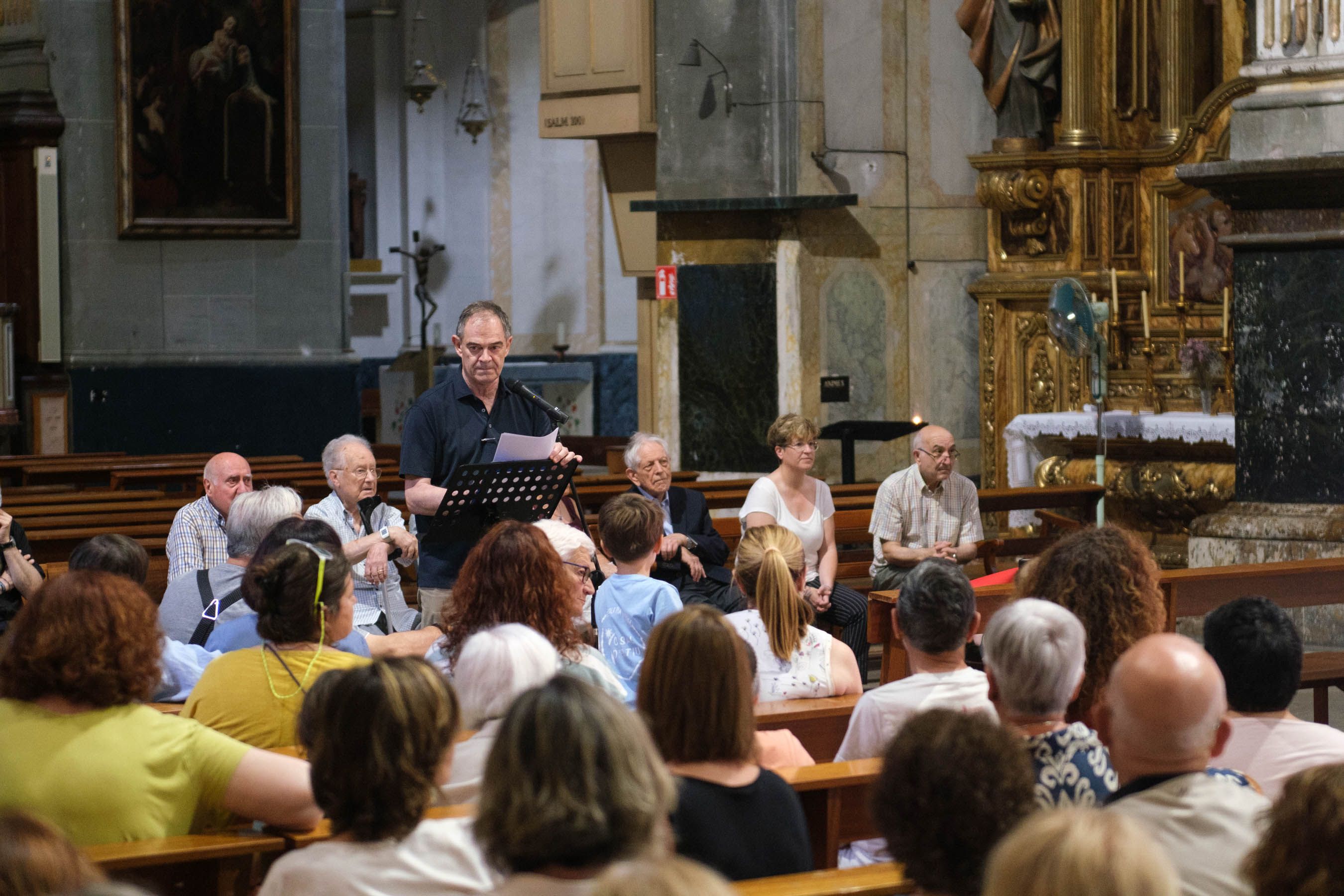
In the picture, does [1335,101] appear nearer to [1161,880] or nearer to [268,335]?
[1161,880]

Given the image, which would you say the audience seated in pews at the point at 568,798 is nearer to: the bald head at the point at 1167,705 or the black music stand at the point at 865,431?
the bald head at the point at 1167,705

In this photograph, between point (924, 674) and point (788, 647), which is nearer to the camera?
point (924, 674)

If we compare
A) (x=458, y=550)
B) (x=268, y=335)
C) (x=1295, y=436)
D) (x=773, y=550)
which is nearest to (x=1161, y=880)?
(x=773, y=550)

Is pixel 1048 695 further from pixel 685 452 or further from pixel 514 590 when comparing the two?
pixel 685 452

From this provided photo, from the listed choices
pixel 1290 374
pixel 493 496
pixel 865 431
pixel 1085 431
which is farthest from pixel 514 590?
pixel 1085 431

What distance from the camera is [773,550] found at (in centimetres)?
427

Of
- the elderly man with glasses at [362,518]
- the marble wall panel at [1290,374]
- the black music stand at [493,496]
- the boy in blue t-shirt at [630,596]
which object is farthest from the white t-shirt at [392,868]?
the marble wall panel at [1290,374]

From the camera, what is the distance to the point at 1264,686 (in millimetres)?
3207

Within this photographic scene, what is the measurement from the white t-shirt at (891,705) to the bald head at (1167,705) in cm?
79

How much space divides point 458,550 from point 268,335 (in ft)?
→ 32.9

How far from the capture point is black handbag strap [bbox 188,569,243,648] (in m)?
4.50

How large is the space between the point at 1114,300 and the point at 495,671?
841 cm

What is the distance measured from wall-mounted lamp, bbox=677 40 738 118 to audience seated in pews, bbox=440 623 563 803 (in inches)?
346

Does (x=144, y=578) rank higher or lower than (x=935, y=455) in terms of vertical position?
lower
